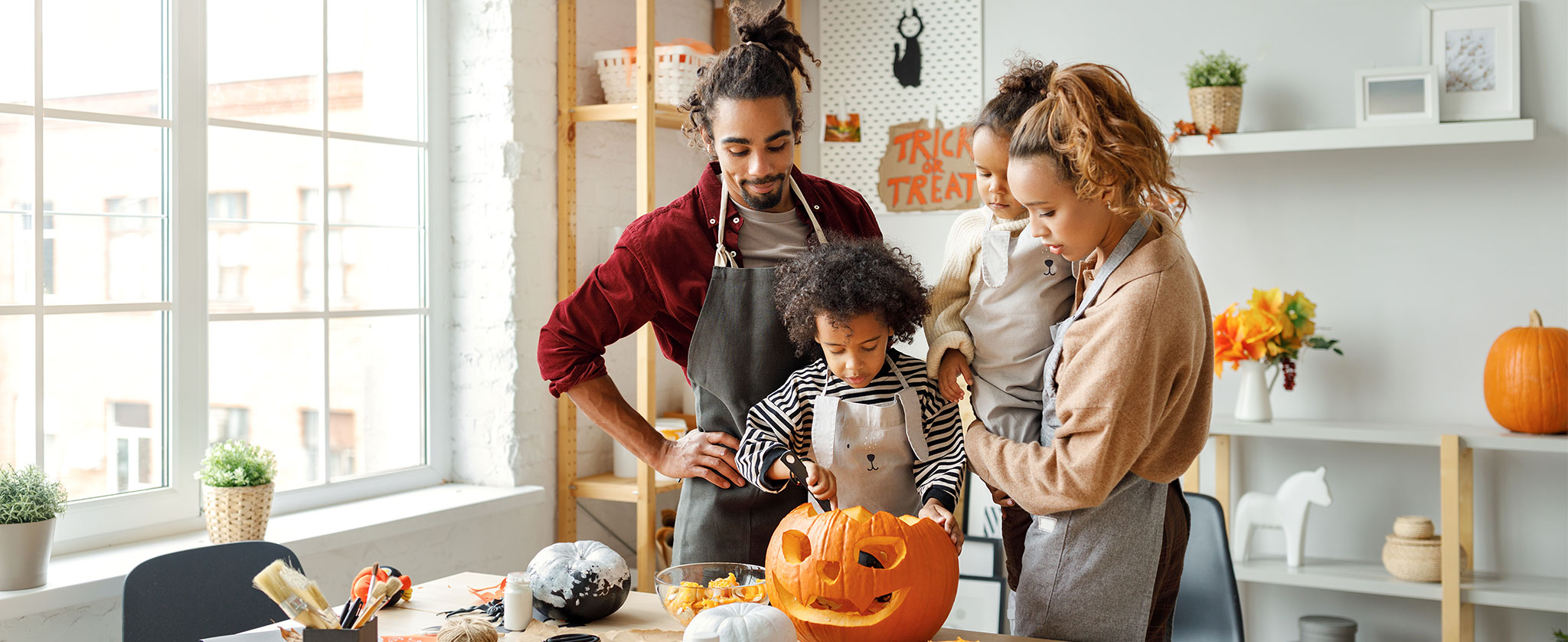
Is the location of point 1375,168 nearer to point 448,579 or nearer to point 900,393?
point 900,393

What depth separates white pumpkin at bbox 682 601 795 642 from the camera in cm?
132

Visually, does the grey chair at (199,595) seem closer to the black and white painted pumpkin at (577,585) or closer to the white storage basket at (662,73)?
the black and white painted pumpkin at (577,585)

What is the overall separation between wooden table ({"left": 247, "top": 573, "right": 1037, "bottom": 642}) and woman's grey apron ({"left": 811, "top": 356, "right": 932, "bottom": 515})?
9.5 inches

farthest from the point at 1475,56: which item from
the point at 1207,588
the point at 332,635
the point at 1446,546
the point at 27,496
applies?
the point at 27,496

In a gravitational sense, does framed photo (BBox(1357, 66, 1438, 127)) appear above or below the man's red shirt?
above

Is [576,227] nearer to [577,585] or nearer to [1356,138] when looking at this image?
[577,585]

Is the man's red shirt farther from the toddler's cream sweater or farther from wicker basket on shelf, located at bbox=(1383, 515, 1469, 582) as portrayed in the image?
wicker basket on shelf, located at bbox=(1383, 515, 1469, 582)

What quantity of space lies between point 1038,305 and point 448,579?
1077 millimetres

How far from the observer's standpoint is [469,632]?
4.61ft

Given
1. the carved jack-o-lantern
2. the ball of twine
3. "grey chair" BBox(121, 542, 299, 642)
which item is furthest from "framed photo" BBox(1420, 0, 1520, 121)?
"grey chair" BBox(121, 542, 299, 642)

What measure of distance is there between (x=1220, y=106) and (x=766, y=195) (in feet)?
6.17

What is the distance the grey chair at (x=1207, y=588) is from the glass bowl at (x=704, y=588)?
1047 millimetres

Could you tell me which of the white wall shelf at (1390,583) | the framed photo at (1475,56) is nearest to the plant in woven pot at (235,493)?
the white wall shelf at (1390,583)

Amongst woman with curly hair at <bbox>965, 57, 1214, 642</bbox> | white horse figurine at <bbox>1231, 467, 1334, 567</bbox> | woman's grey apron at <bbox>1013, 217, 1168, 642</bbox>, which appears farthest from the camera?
white horse figurine at <bbox>1231, 467, 1334, 567</bbox>
